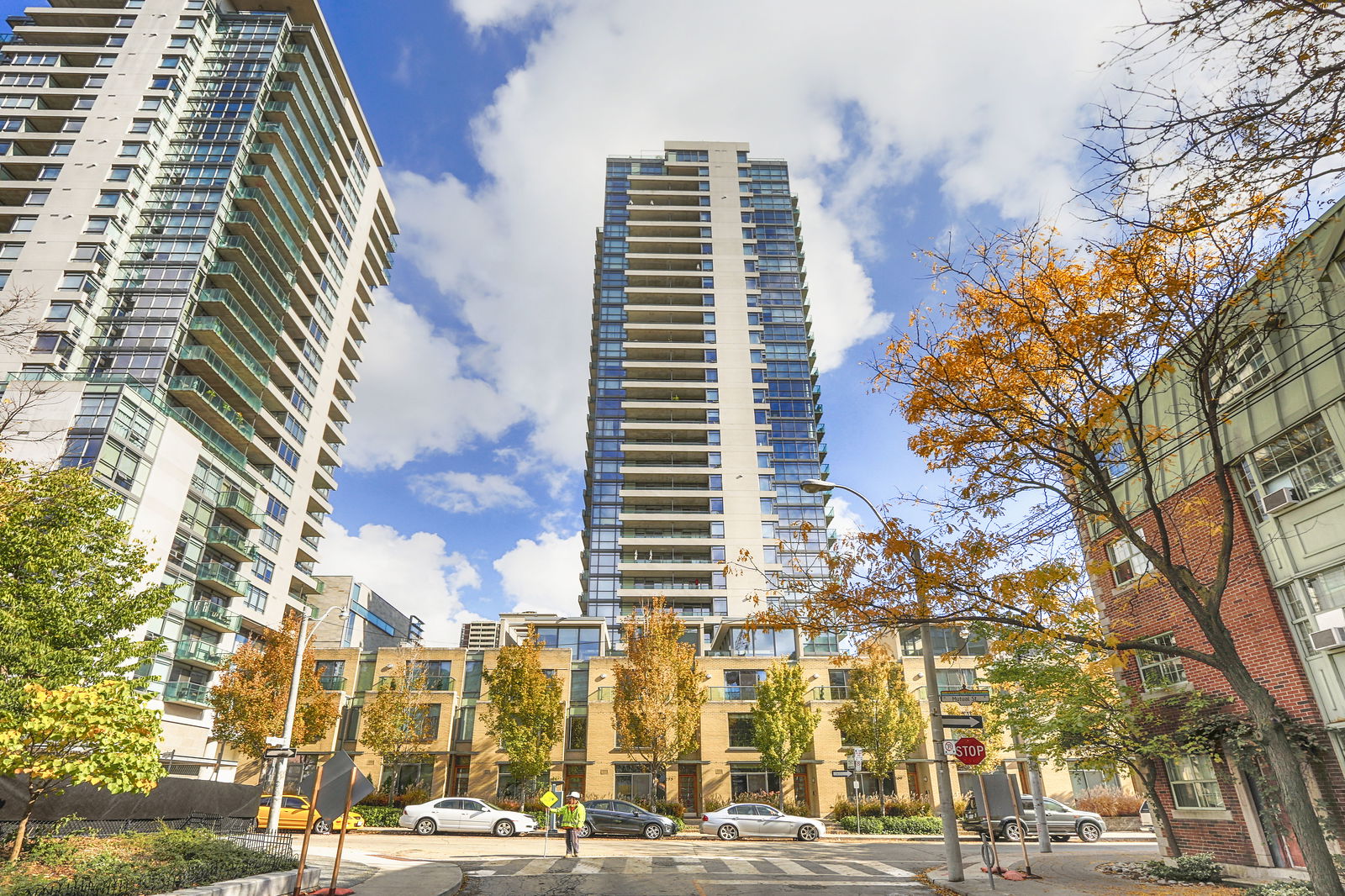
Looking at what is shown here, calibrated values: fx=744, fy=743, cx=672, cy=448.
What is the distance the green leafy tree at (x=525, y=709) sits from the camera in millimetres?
35562

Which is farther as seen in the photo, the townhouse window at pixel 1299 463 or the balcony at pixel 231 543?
the balcony at pixel 231 543

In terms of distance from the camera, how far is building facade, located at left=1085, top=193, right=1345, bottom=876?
44.2 ft

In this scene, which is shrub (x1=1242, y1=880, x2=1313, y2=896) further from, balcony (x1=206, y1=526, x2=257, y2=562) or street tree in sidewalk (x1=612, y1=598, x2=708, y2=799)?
balcony (x1=206, y1=526, x2=257, y2=562)

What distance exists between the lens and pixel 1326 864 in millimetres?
8070

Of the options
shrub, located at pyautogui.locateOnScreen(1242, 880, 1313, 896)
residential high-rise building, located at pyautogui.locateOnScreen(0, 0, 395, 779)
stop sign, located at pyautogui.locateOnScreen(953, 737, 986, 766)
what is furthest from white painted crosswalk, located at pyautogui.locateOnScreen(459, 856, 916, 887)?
residential high-rise building, located at pyautogui.locateOnScreen(0, 0, 395, 779)

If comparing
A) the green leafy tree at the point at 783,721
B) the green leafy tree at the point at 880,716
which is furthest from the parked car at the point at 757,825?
the green leafy tree at the point at 880,716

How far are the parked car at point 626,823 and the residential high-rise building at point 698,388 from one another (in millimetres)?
25679

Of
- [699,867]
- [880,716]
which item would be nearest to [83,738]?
[699,867]

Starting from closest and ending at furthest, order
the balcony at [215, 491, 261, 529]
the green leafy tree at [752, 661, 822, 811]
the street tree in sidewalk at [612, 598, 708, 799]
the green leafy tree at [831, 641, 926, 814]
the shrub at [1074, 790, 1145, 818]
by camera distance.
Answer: the street tree in sidewalk at [612, 598, 708, 799] → the green leafy tree at [831, 641, 926, 814] → the shrub at [1074, 790, 1145, 818] → the green leafy tree at [752, 661, 822, 811] → the balcony at [215, 491, 261, 529]

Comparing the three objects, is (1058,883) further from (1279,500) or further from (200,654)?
(200,654)

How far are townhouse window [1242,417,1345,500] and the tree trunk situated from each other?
7.36 metres

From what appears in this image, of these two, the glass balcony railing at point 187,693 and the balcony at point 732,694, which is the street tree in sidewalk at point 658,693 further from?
the glass balcony railing at point 187,693

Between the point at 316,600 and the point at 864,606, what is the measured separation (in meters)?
63.8

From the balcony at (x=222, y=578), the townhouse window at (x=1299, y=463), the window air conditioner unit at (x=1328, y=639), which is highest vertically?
the balcony at (x=222, y=578)
